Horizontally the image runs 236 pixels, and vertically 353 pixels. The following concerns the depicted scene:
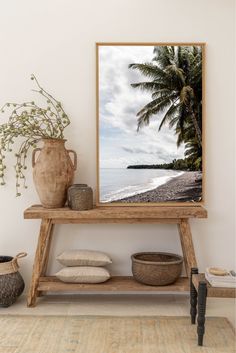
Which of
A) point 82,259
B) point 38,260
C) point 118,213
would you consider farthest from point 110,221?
point 38,260

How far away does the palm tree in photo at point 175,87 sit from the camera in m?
3.08

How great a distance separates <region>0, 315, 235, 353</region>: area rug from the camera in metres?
2.32

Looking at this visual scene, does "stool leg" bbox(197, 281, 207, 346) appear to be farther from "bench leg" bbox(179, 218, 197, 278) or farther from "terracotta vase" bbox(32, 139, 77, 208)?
"terracotta vase" bbox(32, 139, 77, 208)

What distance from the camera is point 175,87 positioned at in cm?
311

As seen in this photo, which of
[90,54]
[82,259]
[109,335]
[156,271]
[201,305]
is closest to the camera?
[201,305]

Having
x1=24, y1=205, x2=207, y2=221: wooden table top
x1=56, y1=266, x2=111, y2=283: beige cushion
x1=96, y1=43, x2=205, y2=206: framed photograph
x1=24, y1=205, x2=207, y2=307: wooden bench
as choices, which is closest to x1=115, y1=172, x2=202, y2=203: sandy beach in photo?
x1=96, y1=43, x2=205, y2=206: framed photograph

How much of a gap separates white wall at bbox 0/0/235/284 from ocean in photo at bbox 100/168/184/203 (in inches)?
4.6

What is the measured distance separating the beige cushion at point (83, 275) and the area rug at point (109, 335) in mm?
248

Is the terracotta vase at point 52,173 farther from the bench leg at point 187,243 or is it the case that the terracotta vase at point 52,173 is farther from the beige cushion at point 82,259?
the bench leg at point 187,243

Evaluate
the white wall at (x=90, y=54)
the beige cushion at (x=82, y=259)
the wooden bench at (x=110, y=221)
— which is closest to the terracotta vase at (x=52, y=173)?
the wooden bench at (x=110, y=221)

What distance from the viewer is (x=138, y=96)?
3.09 meters

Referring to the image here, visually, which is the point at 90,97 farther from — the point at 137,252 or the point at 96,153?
the point at 137,252

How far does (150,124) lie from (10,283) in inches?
55.0

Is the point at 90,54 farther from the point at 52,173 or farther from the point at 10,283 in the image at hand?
the point at 10,283
